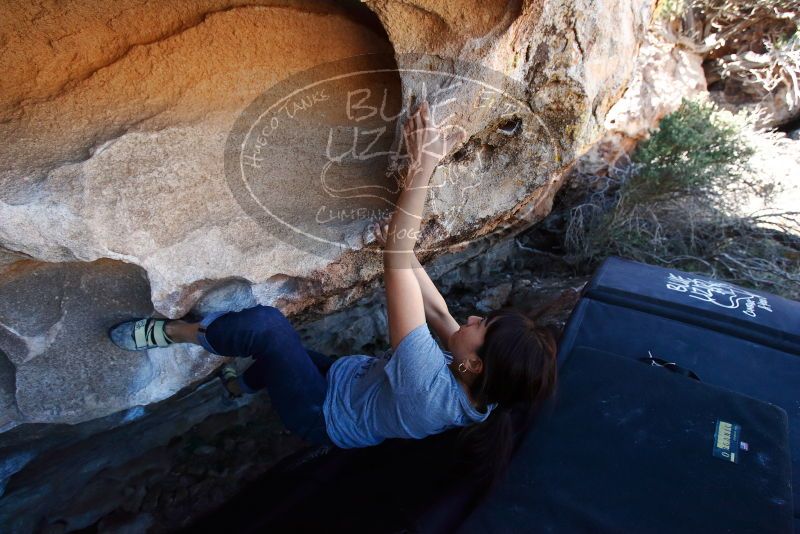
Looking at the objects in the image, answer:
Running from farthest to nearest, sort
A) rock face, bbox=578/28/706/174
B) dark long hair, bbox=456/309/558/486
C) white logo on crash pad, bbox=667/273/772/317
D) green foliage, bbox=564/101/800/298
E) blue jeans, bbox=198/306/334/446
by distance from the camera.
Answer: rock face, bbox=578/28/706/174, green foliage, bbox=564/101/800/298, white logo on crash pad, bbox=667/273/772/317, blue jeans, bbox=198/306/334/446, dark long hair, bbox=456/309/558/486

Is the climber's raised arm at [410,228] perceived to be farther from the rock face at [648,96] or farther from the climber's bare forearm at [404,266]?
the rock face at [648,96]

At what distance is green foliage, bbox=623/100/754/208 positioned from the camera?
2635 mm

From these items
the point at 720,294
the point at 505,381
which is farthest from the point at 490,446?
the point at 720,294

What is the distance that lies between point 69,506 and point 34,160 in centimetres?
119

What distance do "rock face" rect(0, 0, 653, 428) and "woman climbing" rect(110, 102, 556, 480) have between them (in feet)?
0.36

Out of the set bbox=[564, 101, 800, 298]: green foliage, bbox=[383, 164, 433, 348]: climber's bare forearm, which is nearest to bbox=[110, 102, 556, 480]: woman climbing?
bbox=[383, 164, 433, 348]: climber's bare forearm

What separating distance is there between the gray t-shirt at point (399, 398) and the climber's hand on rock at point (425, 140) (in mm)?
348

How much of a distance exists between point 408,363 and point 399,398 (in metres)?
0.10

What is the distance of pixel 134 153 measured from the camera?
1.15 meters

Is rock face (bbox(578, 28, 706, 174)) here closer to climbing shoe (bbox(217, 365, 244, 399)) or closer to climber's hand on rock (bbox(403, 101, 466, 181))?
climber's hand on rock (bbox(403, 101, 466, 181))

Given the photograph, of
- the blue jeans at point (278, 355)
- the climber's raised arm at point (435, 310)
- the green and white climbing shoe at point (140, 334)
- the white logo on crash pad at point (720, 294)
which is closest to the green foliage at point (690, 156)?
the white logo on crash pad at point (720, 294)

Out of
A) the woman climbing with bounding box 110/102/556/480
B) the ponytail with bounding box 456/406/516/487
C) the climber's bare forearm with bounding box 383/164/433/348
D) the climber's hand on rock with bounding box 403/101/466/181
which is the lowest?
the ponytail with bounding box 456/406/516/487

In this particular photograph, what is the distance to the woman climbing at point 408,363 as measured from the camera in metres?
1.07

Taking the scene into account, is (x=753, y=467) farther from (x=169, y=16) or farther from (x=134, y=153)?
(x=169, y=16)
